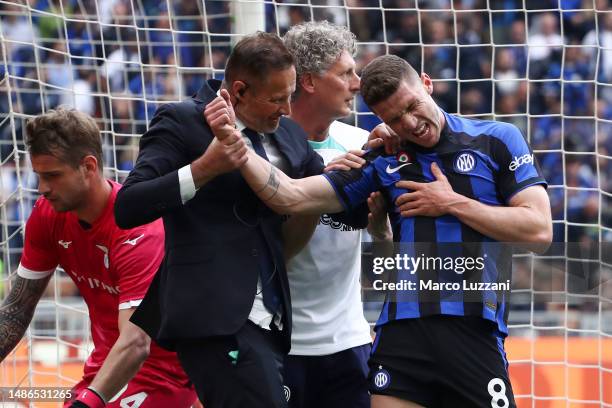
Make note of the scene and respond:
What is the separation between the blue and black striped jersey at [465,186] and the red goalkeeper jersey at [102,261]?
3.10 feet

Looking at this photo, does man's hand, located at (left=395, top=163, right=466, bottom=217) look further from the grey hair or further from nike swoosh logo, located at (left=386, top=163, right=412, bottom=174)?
the grey hair

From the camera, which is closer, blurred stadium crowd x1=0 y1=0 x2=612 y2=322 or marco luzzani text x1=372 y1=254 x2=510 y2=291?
marco luzzani text x1=372 y1=254 x2=510 y2=291

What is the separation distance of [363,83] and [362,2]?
5851mm

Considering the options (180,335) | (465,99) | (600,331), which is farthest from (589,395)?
(180,335)

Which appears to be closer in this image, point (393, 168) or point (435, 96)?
point (393, 168)

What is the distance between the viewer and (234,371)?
319cm

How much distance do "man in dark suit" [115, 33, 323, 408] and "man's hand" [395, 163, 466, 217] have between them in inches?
18.2

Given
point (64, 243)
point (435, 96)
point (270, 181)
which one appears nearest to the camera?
point (270, 181)

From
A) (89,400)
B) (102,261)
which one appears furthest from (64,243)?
(89,400)

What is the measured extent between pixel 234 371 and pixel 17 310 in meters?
1.29

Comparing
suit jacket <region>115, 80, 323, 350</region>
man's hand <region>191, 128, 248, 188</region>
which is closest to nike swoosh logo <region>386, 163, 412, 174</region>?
suit jacket <region>115, 80, 323, 350</region>

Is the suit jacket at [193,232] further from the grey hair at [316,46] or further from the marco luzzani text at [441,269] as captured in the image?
the grey hair at [316,46]

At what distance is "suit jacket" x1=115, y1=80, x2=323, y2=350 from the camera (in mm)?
3176

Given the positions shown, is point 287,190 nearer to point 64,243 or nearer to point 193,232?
point 193,232
